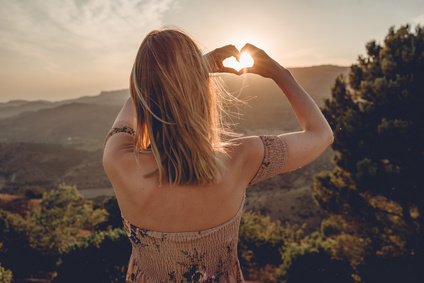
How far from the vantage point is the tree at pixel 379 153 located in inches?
290

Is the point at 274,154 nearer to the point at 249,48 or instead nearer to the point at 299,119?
the point at 299,119

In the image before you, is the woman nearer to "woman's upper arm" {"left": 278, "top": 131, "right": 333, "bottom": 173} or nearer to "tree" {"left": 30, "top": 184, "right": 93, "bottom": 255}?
"woman's upper arm" {"left": 278, "top": 131, "right": 333, "bottom": 173}

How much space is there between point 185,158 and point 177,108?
187 mm

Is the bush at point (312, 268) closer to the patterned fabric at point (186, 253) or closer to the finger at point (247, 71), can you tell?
the patterned fabric at point (186, 253)

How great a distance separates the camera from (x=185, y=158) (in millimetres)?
933

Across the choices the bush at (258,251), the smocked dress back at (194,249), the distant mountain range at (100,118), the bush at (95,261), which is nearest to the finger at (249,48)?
the smocked dress back at (194,249)

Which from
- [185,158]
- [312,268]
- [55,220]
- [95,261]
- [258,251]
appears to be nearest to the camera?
[185,158]

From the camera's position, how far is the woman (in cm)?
93

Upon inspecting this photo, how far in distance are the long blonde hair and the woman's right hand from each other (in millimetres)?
257

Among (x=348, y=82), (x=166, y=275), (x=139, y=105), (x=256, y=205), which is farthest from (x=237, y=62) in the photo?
(x=256, y=205)

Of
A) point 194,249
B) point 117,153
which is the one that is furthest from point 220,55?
point 194,249

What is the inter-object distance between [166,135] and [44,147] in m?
85.1

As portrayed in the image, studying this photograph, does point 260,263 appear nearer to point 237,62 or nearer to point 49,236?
point 49,236

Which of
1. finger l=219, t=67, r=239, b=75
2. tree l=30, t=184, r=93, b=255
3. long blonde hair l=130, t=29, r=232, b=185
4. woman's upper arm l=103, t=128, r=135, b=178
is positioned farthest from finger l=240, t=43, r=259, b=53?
tree l=30, t=184, r=93, b=255
